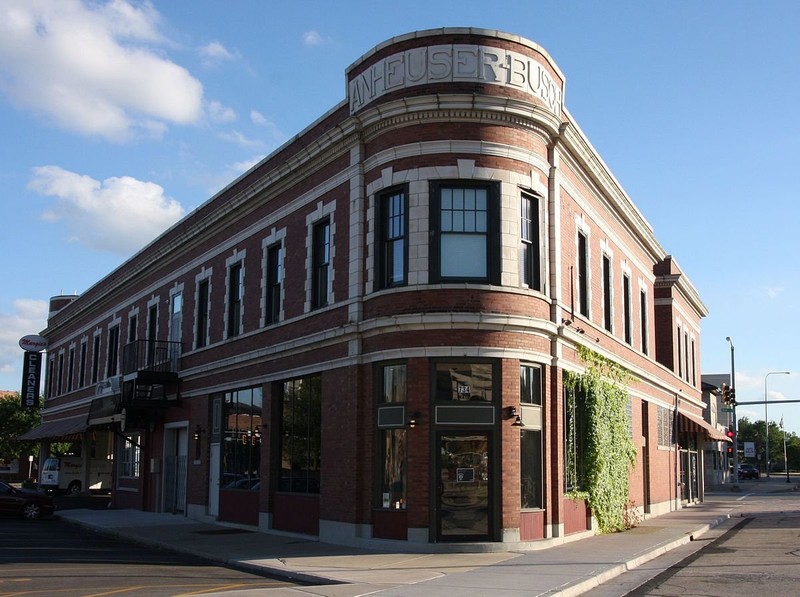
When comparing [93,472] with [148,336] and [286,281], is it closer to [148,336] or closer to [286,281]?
[148,336]

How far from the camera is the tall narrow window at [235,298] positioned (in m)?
27.3

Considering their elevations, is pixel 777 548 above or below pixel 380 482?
below

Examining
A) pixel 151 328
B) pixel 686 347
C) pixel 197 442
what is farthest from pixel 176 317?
pixel 686 347

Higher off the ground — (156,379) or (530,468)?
(156,379)

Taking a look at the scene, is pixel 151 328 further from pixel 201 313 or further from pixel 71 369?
pixel 71 369

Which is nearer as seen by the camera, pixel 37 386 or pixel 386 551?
pixel 386 551

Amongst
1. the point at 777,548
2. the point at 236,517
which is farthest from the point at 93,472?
the point at 777,548

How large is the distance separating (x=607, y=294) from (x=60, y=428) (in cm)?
3070

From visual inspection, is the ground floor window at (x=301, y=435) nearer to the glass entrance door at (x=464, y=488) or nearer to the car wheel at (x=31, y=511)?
the glass entrance door at (x=464, y=488)

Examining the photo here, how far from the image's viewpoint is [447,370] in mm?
18312

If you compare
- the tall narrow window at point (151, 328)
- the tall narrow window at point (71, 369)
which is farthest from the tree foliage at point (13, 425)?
the tall narrow window at point (151, 328)

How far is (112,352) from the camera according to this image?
40219mm

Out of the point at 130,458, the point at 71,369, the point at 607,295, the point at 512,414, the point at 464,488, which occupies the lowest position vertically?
the point at 130,458

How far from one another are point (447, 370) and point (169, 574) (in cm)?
666
